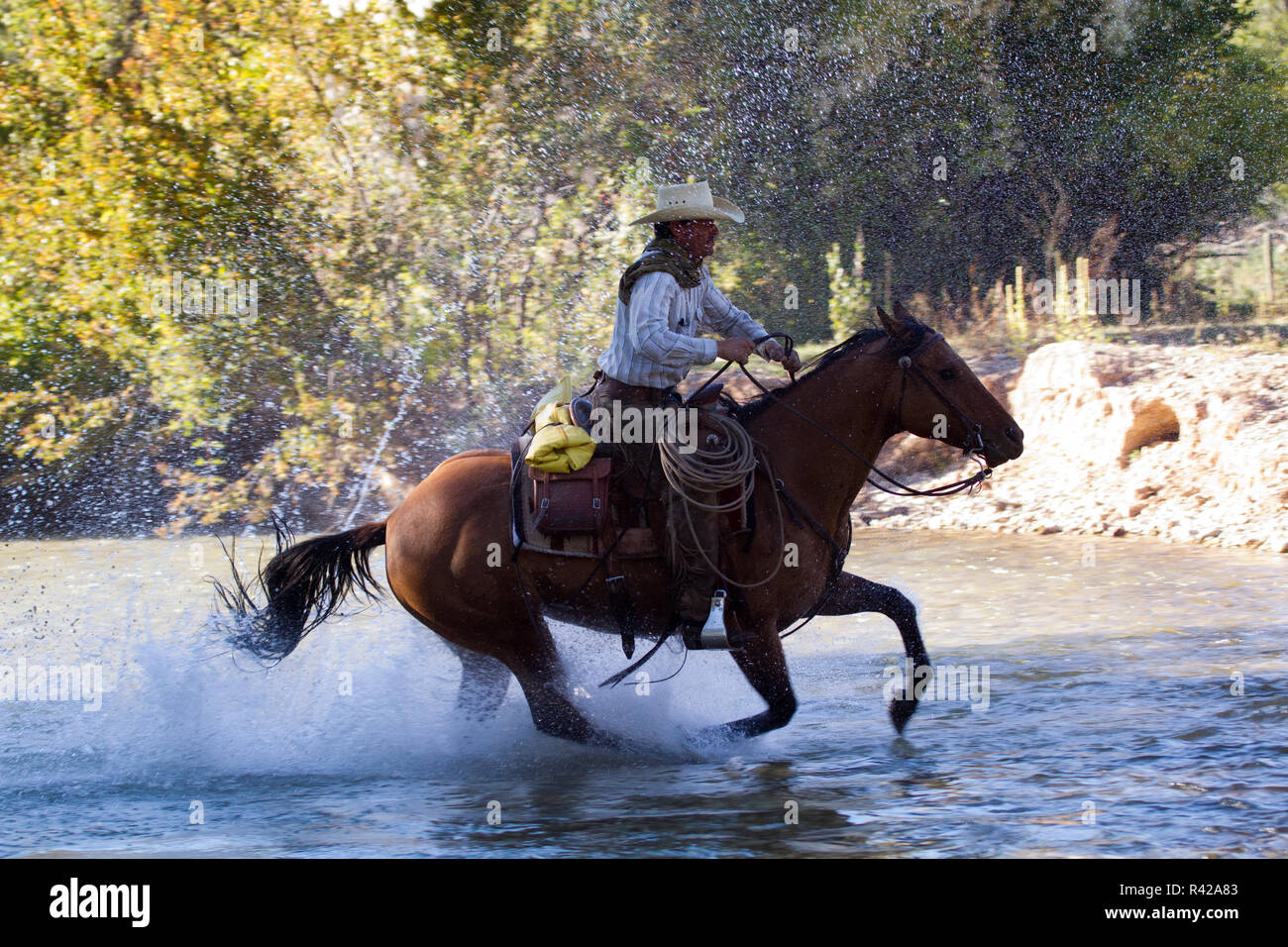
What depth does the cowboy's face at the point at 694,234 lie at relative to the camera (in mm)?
5418

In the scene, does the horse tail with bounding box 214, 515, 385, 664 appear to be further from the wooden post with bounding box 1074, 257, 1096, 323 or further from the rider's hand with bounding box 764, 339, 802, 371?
the wooden post with bounding box 1074, 257, 1096, 323

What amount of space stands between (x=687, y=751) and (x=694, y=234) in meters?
2.37

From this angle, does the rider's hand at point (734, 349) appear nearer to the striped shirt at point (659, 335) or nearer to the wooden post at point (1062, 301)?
the striped shirt at point (659, 335)

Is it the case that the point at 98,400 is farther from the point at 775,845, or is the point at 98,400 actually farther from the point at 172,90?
the point at 775,845

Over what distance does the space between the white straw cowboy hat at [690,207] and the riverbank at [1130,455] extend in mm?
7229

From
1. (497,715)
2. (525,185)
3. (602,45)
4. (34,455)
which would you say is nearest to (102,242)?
(34,455)

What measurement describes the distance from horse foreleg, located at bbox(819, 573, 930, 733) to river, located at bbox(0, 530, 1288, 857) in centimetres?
18

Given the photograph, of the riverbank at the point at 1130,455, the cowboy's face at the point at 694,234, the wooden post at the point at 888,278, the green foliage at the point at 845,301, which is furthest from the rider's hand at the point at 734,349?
the wooden post at the point at 888,278

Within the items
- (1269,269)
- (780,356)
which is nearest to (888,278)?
(1269,269)

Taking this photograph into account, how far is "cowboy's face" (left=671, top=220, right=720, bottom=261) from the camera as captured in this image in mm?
5418

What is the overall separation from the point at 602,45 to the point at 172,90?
5.83m

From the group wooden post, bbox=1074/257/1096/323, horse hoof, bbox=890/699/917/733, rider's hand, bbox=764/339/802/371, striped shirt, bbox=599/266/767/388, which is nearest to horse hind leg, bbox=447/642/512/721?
striped shirt, bbox=599/266/767/388

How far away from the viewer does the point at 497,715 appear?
6.14 m

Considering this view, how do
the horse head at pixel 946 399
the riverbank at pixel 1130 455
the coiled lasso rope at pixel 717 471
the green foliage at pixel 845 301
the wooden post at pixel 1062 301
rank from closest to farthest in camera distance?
the coiled lasso rope at pixel 717 471
the horse head at pixel 946 399
the riverbank at pixel 1130 455
the wooden post at pixel 1062 301
the green foliage at pixel 845 301
